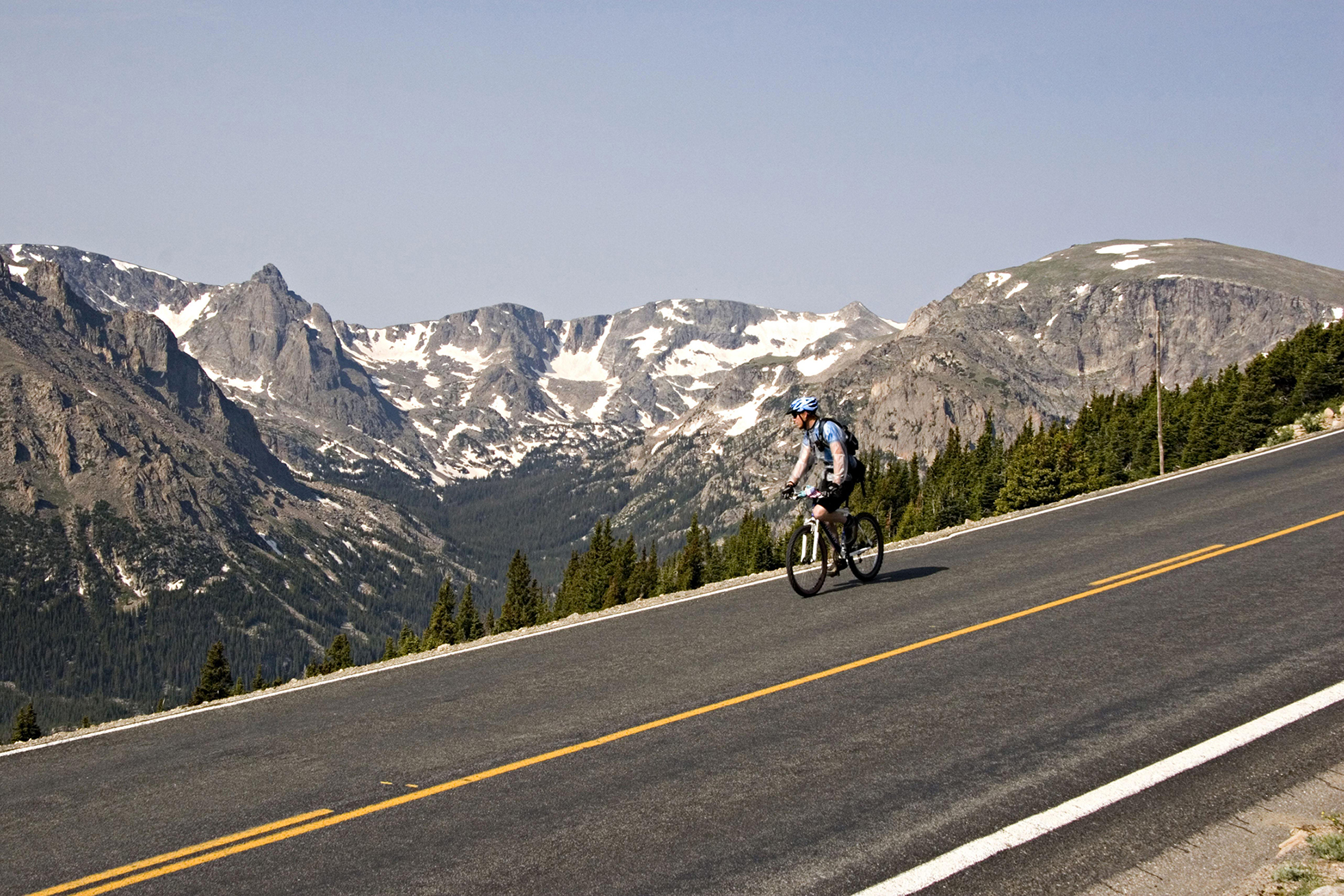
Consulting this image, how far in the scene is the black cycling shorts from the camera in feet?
53.9

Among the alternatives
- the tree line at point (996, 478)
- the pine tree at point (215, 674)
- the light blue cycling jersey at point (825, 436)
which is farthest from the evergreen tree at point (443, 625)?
the light blue cycling jersey at point (825, 436)

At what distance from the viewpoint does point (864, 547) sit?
17453 millimetres

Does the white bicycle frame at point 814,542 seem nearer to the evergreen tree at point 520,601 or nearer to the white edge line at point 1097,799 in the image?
the white edge line at point 1097,799

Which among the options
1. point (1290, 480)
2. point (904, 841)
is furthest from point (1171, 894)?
point (1290, 480)

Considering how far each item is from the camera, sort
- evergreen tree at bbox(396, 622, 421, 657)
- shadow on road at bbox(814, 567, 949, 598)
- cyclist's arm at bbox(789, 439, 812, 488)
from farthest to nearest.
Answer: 1. evergreen tree at bbox(396, 622, 421, 657)
2. shadow on road at bbox(814, 567, 949, 598)
3. cyclist's arm at bbox(789, 439, 812, 488)

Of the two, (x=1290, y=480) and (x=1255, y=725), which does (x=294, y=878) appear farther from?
(x=1290, y=480)

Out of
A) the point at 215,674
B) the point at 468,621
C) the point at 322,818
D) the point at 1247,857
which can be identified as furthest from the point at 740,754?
the point at 468,621

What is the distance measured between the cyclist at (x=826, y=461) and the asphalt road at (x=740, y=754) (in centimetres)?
158

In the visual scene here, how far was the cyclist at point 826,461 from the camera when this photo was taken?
16234mm

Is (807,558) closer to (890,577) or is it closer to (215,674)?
(890,577)

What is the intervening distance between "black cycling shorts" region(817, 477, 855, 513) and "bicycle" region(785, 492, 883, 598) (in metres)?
0.20

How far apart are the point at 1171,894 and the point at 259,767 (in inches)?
300

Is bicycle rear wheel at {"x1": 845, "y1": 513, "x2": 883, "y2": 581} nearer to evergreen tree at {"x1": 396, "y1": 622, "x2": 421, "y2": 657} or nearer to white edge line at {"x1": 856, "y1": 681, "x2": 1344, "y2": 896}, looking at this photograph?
white edge line at {"x1": 856, "y1": 681, "x2": 1344, "y2": 896}

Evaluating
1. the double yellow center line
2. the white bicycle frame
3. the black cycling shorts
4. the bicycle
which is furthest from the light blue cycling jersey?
the double yellow center line
